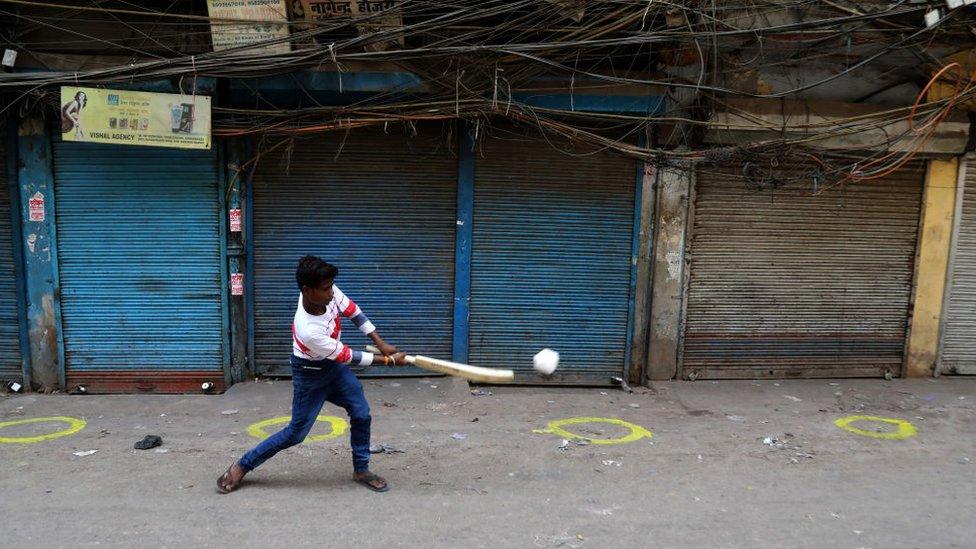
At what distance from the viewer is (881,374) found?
24.6 feet

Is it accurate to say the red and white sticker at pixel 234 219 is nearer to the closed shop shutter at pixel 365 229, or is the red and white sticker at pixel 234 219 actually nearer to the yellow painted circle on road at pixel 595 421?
the closed shop shutter at pixel 365 229

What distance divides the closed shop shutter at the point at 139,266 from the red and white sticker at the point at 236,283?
6.4 inches

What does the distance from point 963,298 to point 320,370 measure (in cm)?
724

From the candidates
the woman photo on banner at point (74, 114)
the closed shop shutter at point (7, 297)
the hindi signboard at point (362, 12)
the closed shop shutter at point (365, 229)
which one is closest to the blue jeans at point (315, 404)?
the closed shop shutter at point (365, 229)

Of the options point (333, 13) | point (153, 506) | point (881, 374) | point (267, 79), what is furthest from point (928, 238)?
point (153, 506)

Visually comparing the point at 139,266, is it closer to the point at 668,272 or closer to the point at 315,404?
the point at 315,404

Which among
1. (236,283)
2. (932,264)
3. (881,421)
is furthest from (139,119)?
(932,264)

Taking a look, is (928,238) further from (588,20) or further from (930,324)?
(588,20)

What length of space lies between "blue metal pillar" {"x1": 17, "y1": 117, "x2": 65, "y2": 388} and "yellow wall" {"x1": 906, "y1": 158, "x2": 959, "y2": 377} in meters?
9.15

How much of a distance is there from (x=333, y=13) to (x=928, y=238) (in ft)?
22.2

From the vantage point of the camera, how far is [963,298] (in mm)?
7422

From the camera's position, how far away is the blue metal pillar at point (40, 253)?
630 centimetres

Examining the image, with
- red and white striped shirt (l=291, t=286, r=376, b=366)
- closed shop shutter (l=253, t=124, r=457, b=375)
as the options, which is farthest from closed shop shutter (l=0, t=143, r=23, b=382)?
red and white striped shirt (l=291, t=286, r=376, b=366)

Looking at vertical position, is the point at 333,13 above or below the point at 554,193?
above
